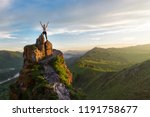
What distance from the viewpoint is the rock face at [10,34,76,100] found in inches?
1473

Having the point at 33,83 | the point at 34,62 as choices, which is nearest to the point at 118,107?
the point at 33,83

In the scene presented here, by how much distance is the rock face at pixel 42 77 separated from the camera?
37.4 meters

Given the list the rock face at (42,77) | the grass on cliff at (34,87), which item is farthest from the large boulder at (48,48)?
the grass on cliff at (34,87)

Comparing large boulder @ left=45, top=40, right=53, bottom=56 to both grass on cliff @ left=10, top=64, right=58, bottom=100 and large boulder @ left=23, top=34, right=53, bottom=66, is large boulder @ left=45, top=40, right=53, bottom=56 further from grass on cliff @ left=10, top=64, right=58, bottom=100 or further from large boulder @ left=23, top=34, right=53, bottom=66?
grass on cliff @ left=10, top=64, right=58, bottom=100

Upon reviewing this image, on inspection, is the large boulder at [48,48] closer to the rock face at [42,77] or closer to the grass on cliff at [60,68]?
the rock face at [42,77]

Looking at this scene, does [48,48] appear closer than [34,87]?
No

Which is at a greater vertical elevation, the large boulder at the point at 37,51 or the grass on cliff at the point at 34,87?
the large boulder at the point at 37,51

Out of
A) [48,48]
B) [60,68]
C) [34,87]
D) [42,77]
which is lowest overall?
[34,87]

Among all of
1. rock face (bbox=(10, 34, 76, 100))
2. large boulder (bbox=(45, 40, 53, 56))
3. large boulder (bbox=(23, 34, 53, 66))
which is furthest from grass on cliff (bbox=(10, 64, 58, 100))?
large boulder (bbox=(45, 40, 53, 56))

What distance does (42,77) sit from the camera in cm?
4166

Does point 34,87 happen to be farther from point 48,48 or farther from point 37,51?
point 48,48

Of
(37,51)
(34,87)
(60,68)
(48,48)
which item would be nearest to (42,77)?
(34,87)

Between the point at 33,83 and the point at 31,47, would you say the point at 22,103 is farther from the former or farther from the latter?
the point at 31,47

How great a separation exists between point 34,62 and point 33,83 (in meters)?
9.04
